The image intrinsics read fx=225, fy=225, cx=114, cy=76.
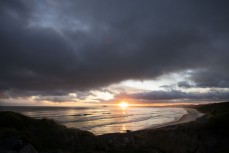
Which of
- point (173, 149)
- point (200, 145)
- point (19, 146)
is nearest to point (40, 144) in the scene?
point (19, 146)

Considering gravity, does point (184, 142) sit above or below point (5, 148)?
below

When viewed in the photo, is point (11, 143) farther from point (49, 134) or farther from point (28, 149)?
point (49, 134)

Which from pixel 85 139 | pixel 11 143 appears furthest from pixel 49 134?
pixel 11 143

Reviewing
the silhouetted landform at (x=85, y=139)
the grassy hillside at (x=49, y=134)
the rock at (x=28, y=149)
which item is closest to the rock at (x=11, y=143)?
the silhouetted landform at (x=85, y=139)

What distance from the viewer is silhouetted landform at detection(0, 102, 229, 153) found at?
39.5 feet

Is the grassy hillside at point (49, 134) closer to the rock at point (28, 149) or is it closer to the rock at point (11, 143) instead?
the rock at point (11, 143)

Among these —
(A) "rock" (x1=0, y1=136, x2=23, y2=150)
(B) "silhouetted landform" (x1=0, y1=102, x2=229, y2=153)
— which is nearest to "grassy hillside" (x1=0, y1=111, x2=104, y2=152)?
(B) "silhouetted landform" (x1=0, y1=102, x2=229, y2=153)

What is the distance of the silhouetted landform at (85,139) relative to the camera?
1205 cm

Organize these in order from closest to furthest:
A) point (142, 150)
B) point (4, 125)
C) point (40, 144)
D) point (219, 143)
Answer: point (40, 144), point (4, 125), point (142, 150), point (219, 143)

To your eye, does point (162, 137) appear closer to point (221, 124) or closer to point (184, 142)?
point (184, 142)

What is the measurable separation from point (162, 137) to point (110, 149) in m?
6.26

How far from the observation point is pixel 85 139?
1496 cm

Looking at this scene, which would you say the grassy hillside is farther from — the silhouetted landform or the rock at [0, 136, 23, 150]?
the rock at [0, 136, 23, 150]

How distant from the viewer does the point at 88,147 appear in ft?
47.0
